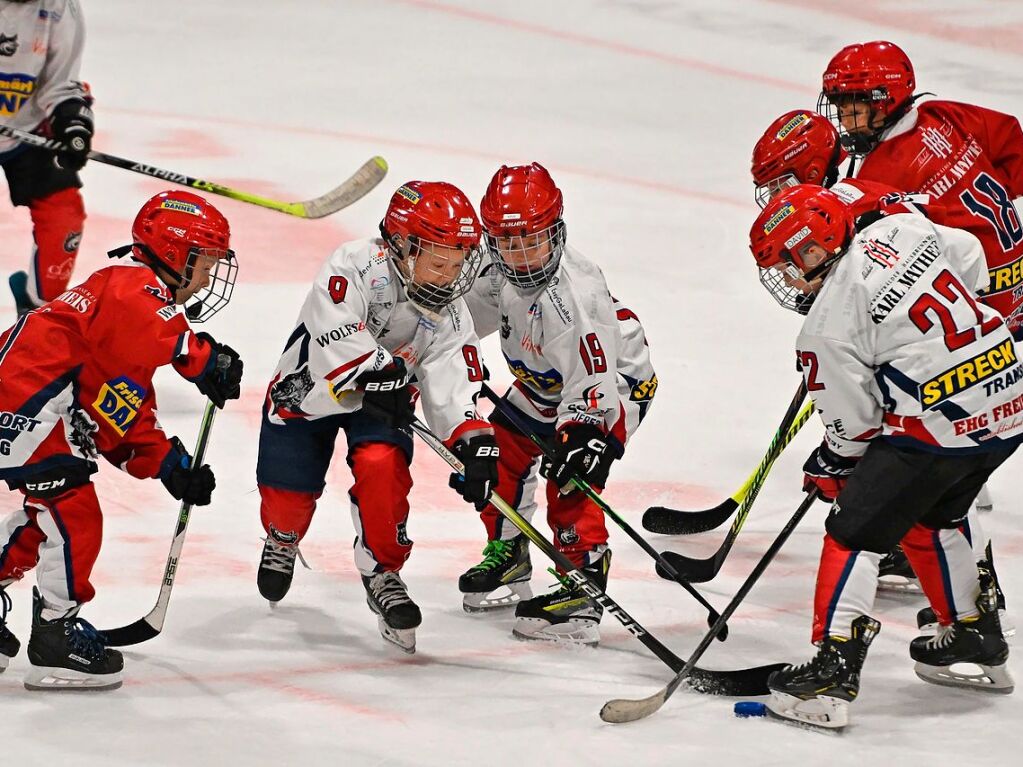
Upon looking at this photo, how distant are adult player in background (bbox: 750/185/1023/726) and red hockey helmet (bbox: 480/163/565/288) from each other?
603 millimetres

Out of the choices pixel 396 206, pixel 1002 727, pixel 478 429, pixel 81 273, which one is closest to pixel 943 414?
pixel 1002 727

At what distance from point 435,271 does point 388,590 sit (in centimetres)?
78

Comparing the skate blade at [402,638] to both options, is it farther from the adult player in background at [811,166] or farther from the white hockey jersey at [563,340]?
the adult player in background at [811,166]

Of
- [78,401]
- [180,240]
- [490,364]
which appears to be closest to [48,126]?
[490,364]

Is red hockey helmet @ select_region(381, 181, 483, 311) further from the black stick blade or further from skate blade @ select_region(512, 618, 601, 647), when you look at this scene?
the black stick blade

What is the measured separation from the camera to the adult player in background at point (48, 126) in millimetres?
5109

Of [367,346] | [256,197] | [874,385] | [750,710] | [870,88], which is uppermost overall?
[870,88]

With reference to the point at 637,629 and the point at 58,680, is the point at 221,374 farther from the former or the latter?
the point at 637,629

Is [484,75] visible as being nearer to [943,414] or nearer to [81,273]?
[81,273]

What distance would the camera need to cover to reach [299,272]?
627 cm

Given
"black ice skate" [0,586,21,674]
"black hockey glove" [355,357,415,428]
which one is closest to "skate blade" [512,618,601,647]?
"black hockey glove" [355,357,415,428]

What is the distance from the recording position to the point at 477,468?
367cm

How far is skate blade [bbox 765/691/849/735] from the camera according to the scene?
10.7 ft

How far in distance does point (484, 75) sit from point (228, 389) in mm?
5581
